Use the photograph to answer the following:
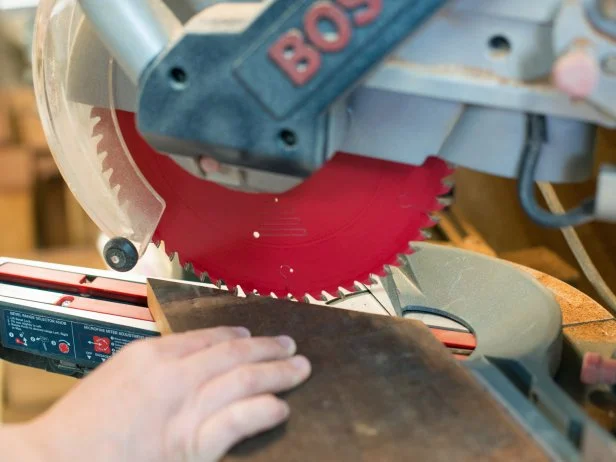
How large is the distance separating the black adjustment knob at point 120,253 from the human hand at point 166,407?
0.24 m

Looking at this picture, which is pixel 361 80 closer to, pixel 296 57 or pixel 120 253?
pixel 296 57

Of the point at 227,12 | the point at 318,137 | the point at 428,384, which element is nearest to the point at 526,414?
the point at 428,384

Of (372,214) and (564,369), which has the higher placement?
(372,214)

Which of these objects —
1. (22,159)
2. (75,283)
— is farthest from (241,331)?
(22,159)

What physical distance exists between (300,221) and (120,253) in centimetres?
26

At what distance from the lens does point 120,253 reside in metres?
1.01

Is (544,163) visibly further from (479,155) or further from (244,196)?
(244,196)

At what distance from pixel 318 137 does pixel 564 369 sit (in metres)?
0.48

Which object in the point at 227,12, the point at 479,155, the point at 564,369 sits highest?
the point at 227,12

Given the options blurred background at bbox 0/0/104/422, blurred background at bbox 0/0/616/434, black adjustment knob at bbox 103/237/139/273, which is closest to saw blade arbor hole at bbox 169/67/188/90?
black adjustment knob at bbox 103/237/139/273

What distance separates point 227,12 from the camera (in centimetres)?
73

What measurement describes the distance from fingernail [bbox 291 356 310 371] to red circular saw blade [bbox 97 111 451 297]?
0.17 meters

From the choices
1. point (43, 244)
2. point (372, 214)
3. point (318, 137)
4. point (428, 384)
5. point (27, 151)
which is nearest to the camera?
point (318, 137)

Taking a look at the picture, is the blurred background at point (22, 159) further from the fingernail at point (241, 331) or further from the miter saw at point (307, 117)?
the fingernail at point (241, 331)
